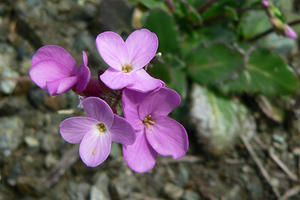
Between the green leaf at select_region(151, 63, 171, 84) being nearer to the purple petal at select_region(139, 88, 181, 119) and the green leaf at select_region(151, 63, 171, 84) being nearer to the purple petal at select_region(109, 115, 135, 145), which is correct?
the purple petal at select_region(139, 88, 181, 119)

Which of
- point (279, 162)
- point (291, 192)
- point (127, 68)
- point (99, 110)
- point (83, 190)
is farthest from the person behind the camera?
point (279, 162)

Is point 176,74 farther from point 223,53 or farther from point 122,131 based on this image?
point 122,131

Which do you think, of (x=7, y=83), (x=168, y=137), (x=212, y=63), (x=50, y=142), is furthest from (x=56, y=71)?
(x=212, y=63)

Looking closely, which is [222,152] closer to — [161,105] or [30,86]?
[161,105]

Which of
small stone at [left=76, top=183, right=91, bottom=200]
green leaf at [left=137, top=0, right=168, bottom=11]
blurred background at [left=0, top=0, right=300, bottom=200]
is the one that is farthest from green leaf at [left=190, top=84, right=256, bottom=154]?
small stone at [left=76, top=183, right=91, bottom=200]

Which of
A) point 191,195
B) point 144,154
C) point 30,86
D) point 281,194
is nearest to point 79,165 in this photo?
point 30,86

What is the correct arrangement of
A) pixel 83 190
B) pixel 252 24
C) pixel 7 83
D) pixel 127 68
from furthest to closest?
1. pixel 252 24
2. pixel 7 83
3. pixel 83 190
4. pixel 127 68
